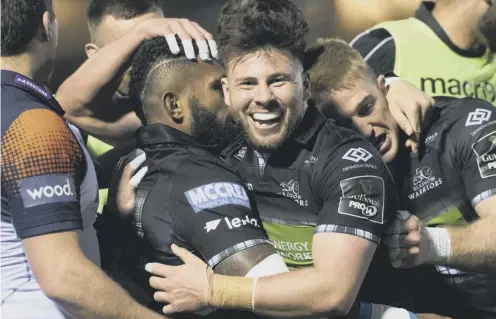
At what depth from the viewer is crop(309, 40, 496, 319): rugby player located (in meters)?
3.19

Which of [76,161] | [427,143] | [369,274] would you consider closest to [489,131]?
[427,143]

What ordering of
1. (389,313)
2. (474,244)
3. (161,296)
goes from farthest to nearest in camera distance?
(474,244) < (389,313) < (161,296)

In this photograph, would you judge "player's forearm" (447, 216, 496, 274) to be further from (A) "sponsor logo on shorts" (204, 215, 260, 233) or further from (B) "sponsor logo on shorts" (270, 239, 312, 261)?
(A) "sponsor logo on shorts" (204, 215, 260, 233)

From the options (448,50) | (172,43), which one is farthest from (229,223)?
(448,50)

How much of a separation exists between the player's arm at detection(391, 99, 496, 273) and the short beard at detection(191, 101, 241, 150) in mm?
768

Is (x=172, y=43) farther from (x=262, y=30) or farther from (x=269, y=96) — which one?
(x=269, y=96)

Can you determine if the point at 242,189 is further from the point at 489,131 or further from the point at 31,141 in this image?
the point at 489,131

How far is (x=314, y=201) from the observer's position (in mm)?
2959

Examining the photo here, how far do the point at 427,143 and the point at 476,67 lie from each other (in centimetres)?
141

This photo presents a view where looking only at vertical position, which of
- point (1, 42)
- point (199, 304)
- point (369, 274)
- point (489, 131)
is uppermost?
point (1, 42)

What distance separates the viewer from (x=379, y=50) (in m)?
4.55

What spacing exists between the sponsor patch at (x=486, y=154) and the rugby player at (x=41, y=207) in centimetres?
130

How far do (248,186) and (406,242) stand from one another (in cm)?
58

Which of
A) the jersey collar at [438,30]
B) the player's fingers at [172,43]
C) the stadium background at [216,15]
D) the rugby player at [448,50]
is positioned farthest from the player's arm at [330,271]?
the stadium background at [216,15]
